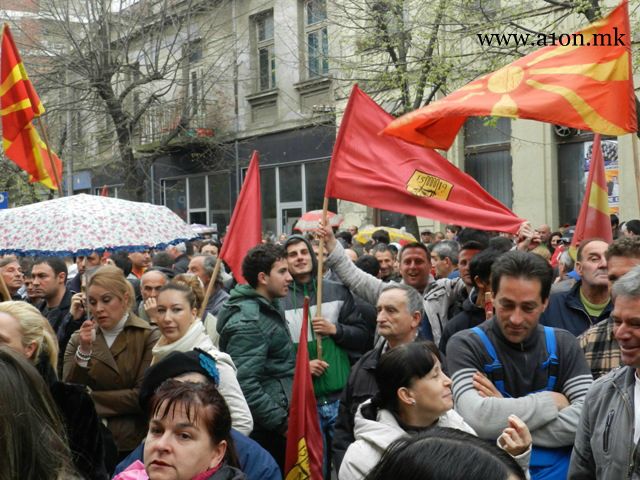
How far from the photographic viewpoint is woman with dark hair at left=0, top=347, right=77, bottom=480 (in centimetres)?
241

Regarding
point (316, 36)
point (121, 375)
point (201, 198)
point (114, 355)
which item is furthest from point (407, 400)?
point (201, 198)

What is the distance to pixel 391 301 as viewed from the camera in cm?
A: 516

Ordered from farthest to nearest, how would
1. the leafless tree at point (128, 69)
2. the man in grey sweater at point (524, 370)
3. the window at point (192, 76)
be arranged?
the window at point (192, 76) → the leafless tree at point (128, 69) → the man in grey sweater at point (524, 370)

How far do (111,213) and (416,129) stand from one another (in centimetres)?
225

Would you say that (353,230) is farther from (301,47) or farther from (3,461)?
(3,461)

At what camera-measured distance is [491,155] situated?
751 inches

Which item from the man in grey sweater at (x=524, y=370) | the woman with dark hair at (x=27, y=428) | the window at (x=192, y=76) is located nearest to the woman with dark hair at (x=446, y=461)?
the woman with dark hair at (x=27, y=428)

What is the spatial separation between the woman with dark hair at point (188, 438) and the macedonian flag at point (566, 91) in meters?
3.36

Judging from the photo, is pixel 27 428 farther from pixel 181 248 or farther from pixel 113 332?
pixel 181 248

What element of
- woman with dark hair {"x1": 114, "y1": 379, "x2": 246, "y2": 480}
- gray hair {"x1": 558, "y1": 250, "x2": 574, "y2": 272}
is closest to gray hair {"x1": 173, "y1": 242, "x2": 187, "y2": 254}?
gray hair {"x1": 558, "y1": 250, "x2": 574, "y2": 272}

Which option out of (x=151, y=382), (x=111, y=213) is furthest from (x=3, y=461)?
(x=111, y=213)

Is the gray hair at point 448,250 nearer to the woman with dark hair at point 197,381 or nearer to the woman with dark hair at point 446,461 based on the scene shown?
the woman with dark hair at point 197,381

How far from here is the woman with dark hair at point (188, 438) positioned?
3137 mm

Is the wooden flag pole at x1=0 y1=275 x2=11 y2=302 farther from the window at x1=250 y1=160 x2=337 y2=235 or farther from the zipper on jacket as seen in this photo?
the window at x1=250 y1=160 x2=337 y2=235
